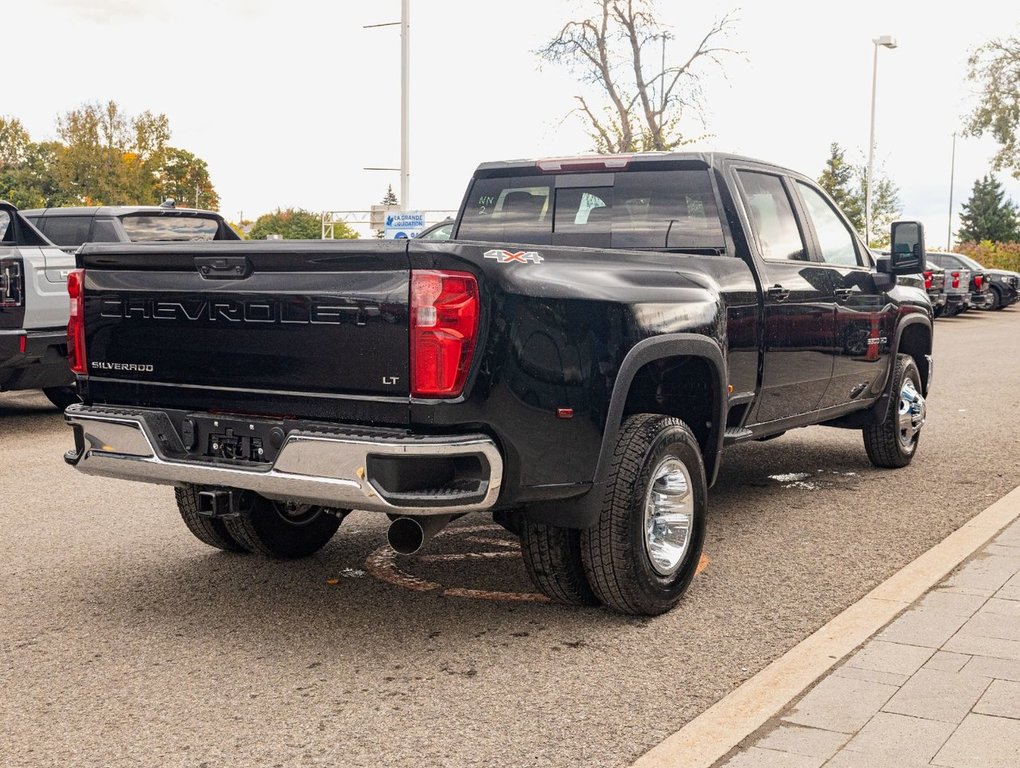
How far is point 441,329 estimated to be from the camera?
4105 mm

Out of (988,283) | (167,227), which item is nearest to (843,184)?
(988,283)

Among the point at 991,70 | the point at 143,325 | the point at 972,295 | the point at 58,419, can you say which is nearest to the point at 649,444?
the point at 143,325

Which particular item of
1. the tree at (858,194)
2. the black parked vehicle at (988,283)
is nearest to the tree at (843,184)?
the tree at (858,194)

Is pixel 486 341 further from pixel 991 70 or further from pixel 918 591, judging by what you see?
pixel 991 70

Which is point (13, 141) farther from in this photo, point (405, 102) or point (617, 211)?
point (617, 211)

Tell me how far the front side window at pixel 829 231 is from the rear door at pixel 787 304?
0.24 metres

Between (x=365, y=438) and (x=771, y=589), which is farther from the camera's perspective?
(x=771, y=589)

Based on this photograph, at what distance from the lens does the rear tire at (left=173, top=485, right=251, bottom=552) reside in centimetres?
561

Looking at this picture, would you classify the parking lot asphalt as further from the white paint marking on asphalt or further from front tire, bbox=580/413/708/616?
the white paint marking on asphalt

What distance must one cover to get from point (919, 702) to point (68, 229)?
10.2 m

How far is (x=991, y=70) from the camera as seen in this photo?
58469 millimetres

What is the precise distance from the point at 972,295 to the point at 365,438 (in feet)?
109

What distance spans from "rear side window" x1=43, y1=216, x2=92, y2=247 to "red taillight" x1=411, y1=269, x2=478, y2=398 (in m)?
8.63

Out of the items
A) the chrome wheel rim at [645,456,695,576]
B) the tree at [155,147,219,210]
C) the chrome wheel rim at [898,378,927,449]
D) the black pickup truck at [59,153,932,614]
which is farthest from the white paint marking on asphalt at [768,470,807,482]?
the tree at [155,147,219,210]
